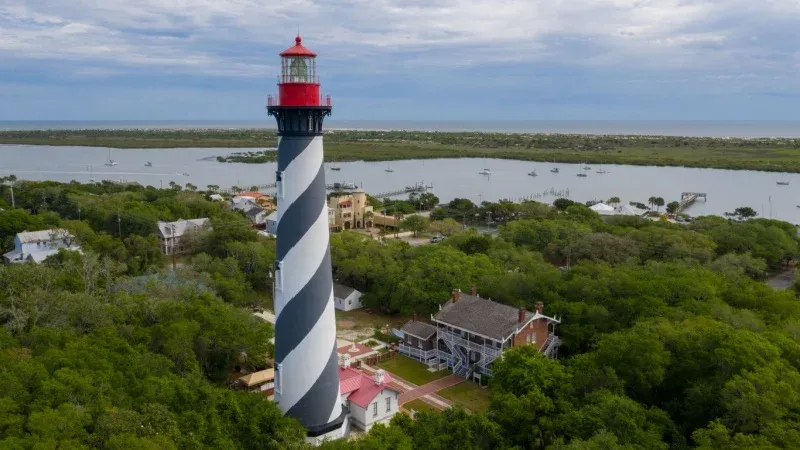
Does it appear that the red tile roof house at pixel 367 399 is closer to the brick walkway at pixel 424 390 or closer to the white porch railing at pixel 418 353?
the brick walkway at pixel 424 390

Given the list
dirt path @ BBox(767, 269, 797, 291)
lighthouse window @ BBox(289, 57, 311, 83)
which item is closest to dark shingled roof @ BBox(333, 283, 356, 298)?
lighthouse window @ BBox(289, 57, 311, 83)

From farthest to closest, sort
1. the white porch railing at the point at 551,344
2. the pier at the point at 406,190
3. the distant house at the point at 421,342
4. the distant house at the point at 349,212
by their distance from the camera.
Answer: the pier at the point at 406,190
the distant house at the point at 349,212
the distant house at the point at 421,342
the white porch railing at the point at 551,344

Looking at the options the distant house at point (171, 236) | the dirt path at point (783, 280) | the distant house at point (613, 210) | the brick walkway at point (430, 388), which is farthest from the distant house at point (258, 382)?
the distant house at point (613, 210)

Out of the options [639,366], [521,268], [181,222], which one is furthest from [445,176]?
[639,366]

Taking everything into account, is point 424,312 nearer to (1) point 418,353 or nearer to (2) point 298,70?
(1) point 418,353

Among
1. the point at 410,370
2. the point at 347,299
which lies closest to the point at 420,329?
the point at 410,370

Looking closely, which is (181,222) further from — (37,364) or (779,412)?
(779,412)
